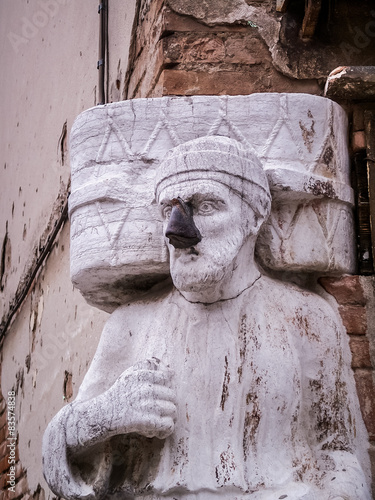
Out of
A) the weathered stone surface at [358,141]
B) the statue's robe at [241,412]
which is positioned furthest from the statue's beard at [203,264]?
the weathered stone surface at [358,141]

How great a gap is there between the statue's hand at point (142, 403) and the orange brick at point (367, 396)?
589mm

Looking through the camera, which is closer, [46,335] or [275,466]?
[275,466]

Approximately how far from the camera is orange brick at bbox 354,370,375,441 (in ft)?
8.91

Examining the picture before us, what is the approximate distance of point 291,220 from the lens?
9.28 feet

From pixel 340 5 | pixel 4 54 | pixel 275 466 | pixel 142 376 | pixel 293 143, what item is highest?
pixel 4 54

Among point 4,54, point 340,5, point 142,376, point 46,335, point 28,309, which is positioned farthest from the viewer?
→ point 4,54

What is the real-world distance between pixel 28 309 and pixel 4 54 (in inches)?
91.1

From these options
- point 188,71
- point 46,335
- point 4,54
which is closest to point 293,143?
point 188,71

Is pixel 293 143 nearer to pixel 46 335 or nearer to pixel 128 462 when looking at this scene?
pixel 128 462

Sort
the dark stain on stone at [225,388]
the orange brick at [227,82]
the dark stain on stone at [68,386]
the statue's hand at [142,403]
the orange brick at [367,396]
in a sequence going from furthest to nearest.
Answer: the dark stain on stone at [68,386] < the orange brick at [227,82] < the orange brick at [367,396] < the dark stain on stone at [225,388] < the statue's hand at [142,403]

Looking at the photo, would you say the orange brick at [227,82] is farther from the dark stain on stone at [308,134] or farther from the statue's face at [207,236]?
the statue's face at [207,236]

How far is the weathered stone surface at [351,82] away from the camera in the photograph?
289cm

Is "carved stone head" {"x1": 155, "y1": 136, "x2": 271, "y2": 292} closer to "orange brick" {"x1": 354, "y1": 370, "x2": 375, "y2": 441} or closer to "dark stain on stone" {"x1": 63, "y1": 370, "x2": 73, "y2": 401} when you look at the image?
"orange brick" {"x1": 354, "y1": 370, "x2": 375, "y2": 441}

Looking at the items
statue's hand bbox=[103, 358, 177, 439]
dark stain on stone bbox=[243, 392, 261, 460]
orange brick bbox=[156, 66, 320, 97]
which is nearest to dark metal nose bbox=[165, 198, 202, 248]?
statue's hand bbox=[103, 358, 177, 439]
